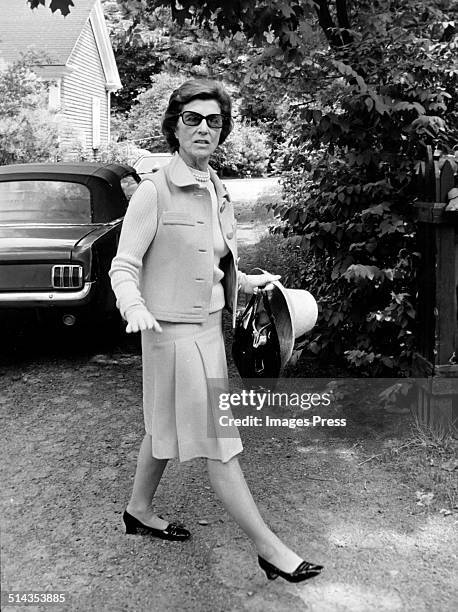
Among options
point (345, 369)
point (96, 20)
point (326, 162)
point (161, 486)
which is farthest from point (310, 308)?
point (96, 20)

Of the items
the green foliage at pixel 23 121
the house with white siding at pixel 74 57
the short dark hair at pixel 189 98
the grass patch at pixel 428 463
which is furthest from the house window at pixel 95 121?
the short dark hair at pixel 189 98

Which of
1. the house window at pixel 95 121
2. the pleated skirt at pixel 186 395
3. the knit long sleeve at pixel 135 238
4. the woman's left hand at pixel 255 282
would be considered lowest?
the pleated skirt at pixel 186 395

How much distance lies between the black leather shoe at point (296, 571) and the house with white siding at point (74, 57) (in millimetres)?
22694

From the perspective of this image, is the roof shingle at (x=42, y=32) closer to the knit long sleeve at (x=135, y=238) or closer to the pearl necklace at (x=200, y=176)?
the pearl necklace at (x=200, y=176)

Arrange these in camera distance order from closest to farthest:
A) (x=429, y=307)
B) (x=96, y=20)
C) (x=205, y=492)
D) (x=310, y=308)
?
(x=310, y=308), (x=205, y=492), (x=429, y=307), (x=96, y=20)

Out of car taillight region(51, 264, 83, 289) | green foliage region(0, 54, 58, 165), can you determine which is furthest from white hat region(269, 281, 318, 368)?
green foliage region(0, 54, 58, 165)

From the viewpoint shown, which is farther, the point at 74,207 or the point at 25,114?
the point at 25,114

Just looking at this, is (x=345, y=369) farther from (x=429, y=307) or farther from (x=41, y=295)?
(x=41, y=295)

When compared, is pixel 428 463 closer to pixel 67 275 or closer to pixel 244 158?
pixel 67 275

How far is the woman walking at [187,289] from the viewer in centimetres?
299

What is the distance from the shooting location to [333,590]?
9.83 ft

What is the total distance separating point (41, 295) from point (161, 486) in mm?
2390

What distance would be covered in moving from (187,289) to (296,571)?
1.13 meters

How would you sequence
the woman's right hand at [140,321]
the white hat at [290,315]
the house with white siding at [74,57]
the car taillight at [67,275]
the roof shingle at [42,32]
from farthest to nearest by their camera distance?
the roof shingle at [42,32] < the house with white siding at [74,57] < the car taillight at [67,275] < the white hat at [290,315] < the woman's right hand at [140,321]
